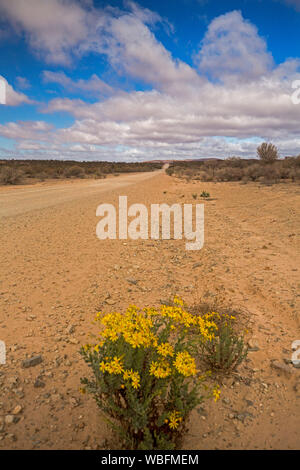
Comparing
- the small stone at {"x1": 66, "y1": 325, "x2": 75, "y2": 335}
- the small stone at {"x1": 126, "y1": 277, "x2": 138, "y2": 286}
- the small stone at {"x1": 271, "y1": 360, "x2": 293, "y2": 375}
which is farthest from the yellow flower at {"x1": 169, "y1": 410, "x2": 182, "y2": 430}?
the small stone at {"x1": 126, "y1": 277, "x2": 138, "y2": 286}

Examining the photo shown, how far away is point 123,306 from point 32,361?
4.61 ft

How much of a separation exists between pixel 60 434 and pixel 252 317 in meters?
2.55

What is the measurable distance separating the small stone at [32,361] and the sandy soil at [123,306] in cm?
5

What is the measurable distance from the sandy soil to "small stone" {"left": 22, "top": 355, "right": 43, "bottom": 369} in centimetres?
5

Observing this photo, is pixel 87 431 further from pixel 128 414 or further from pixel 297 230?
pixel 297 230

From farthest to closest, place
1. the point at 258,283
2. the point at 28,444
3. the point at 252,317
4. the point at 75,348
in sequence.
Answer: the point at 258,283, the point at 252,317, the point at 75,348, the point at 28,444

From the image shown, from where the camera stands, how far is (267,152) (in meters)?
34.8

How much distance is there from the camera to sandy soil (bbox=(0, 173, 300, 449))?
2168 mm

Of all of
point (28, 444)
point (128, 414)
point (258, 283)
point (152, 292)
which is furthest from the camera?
→ point (258, 283)

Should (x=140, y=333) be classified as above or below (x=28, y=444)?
above

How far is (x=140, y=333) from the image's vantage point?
1872 mm

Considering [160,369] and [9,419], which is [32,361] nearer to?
[9,419]

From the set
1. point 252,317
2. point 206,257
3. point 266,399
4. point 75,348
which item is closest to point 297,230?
point 206,257
